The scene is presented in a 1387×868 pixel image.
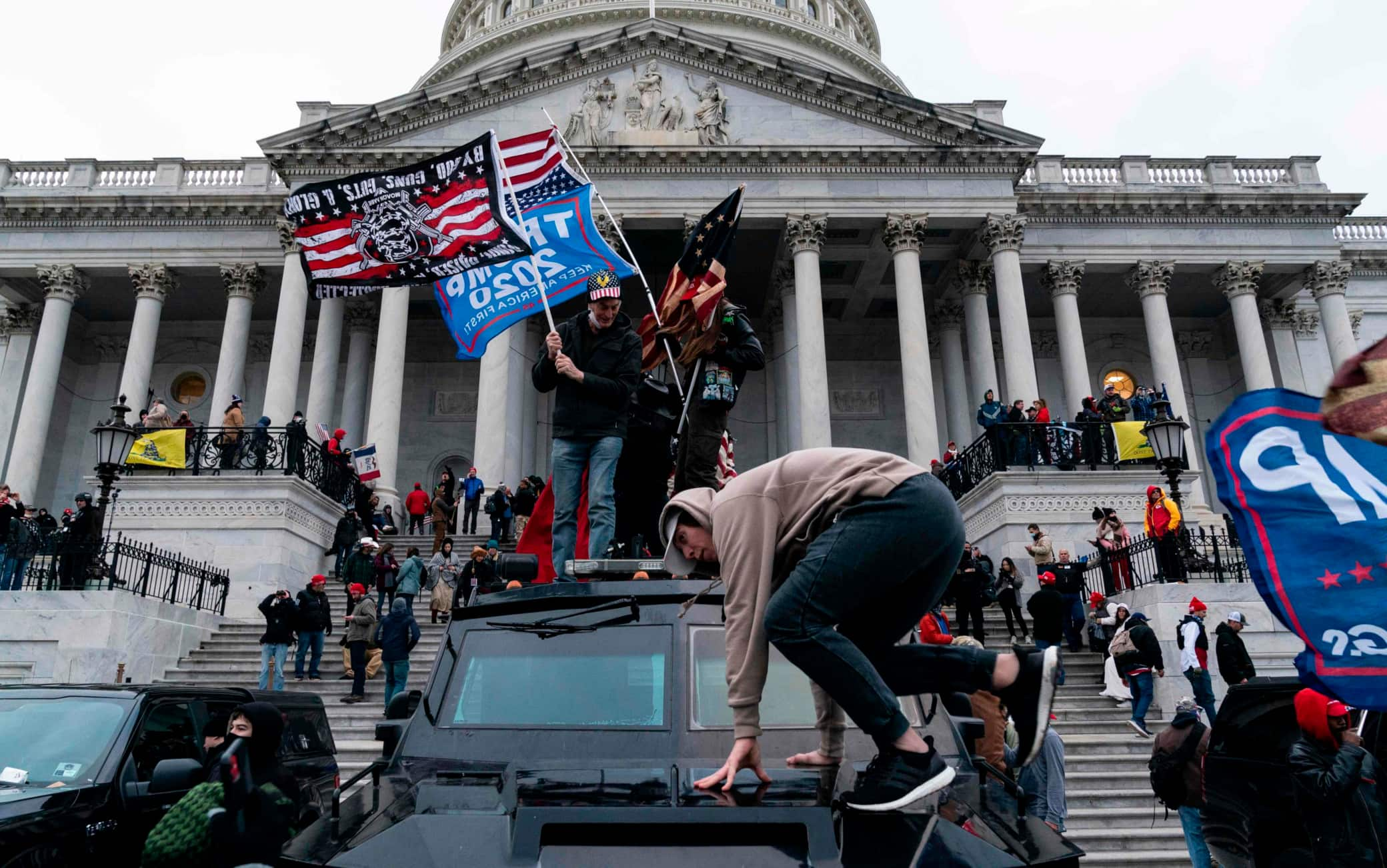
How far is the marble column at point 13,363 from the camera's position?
33406mm

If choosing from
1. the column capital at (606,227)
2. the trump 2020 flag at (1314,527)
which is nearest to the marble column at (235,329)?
the column capital at (606,227)

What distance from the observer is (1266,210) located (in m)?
32.7

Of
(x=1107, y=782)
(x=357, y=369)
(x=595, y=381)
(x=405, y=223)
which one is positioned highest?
(x=357, y=369)

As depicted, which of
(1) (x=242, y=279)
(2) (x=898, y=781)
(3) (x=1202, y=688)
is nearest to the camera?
(2) (x=898, y=781)

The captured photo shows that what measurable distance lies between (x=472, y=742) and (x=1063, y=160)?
35.1 meters

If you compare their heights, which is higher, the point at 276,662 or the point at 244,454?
the point at 244,454

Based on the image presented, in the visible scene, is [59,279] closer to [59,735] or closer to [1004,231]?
[1004,231]

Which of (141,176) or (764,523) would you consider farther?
(141,176)

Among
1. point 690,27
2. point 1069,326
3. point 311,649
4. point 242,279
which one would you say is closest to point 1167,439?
point 311,649

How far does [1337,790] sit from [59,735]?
6.85 meters

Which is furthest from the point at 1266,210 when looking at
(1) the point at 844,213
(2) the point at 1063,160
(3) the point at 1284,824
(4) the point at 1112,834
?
(3) the point at 1284,824

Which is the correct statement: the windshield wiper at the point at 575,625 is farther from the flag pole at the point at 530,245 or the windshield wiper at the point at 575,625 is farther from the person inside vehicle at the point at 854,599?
the flag pole at the point at 530,245

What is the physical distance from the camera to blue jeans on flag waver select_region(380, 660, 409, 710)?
42.9ft

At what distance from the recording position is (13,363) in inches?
1352
